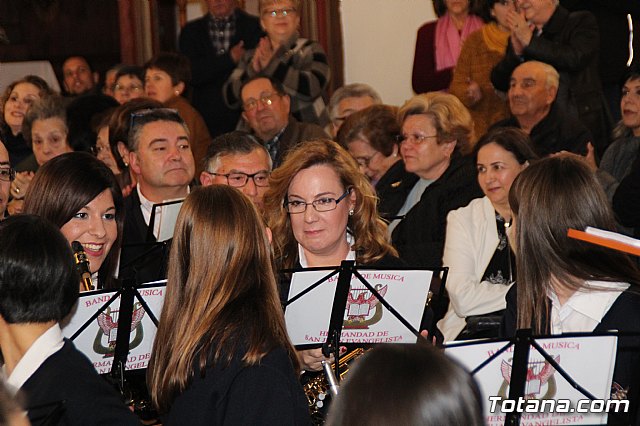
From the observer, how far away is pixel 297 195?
378 centimetres

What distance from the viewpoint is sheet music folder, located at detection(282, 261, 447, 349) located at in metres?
3.13

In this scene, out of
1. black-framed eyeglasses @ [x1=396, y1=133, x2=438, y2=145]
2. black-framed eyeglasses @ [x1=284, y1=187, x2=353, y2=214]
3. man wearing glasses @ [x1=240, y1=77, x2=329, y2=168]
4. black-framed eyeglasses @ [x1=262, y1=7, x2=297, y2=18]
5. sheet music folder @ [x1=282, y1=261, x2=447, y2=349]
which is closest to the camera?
sheet music folder @ [x1=282, y1=261, x2=447, y2=349]

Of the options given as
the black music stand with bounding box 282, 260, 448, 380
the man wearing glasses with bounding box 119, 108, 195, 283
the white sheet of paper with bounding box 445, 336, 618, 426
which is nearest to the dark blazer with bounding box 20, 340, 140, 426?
the white sheet of paper with bounding box 445, 336, 618, 426

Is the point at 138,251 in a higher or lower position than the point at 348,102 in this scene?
lower

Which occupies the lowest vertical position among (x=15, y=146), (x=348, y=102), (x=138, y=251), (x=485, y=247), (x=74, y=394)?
(x=485, y=247)

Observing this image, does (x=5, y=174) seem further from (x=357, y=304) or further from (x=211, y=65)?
(x=211, y=65)

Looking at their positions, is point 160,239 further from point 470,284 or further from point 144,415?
point 470,284

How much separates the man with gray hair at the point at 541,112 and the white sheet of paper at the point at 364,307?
2.78 metres

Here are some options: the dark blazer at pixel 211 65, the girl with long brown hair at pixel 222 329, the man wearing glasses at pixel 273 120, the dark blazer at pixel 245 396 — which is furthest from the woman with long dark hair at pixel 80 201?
the dark blazer at pixel 211 65

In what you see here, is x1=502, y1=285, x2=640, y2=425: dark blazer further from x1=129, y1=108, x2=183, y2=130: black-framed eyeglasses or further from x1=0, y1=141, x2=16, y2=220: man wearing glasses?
x1=129, y1=108, x2=183, y2=130: black-framed eyeglasses

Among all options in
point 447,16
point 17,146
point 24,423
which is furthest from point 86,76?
→ point 24,423

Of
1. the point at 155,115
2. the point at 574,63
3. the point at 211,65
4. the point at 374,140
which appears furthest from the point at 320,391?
the point at 211,65

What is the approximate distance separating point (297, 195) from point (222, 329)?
1379mm

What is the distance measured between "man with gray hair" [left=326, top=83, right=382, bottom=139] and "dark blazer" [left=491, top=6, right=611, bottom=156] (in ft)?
2.98
